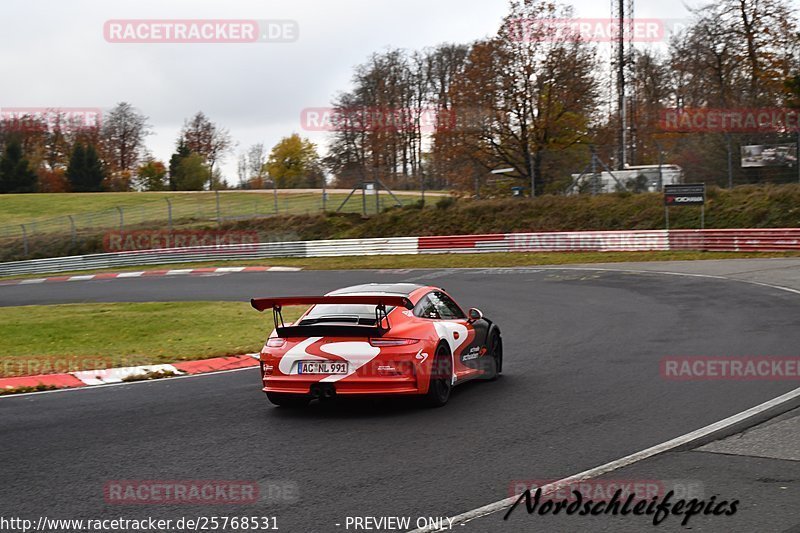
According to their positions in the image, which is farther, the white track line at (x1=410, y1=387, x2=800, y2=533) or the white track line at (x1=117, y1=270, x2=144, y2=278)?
the white track line at (x1=117, y1=270, x2=144, y2=278)

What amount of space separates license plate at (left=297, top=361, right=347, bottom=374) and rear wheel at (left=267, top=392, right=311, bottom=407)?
0.85ft

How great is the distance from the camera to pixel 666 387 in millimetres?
9812

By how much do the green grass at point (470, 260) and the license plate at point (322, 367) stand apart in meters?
25.1

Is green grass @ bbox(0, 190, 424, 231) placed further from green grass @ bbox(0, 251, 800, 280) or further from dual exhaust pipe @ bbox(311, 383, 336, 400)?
dual exhaust pipe @ bbox(311, 383, 336, 400)

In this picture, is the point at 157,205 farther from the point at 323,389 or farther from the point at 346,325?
the point at 323,389

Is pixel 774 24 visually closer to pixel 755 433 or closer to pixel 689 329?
pixel 689 329

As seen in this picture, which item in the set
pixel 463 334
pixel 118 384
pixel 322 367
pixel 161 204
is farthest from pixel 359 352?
pixel 161 204

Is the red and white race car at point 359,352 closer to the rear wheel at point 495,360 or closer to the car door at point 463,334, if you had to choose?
the car door at point 463,334

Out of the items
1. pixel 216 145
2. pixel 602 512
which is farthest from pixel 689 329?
pixel 216 145

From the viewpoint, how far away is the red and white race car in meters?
8.56

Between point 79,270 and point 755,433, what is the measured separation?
40.1 metres

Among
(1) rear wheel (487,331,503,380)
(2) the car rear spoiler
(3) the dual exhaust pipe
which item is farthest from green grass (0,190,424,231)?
(3) the dual exhaust pipe

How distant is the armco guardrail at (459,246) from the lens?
106 feet

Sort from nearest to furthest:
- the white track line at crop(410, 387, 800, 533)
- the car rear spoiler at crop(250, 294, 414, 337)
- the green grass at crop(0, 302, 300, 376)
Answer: the white track line at crop(410, 387, 800, 533) < the car rear spoiler at crop(250, 294, 414, 337) < the green grass at crop(0, 302, 300, 376)
